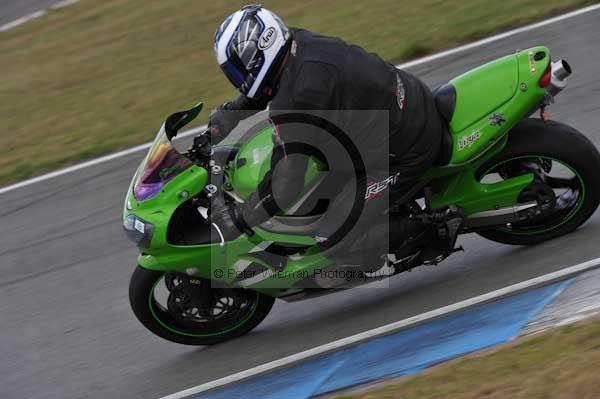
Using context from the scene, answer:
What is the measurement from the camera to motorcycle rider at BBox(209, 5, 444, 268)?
4.87 metres

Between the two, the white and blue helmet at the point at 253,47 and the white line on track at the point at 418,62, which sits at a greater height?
the white and blue helmet at the point at 253,47

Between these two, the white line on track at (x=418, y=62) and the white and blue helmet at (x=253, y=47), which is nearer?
the white and blue helmet at (x=253, y=47)

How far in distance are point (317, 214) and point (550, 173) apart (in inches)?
57.1

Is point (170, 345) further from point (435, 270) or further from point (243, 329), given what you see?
point (435, 270)

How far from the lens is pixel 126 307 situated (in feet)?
21.2

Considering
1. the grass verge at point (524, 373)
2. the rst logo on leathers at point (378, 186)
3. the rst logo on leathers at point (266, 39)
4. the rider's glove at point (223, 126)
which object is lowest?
the grass verge at point (524, 373)

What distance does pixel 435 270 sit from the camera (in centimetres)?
605

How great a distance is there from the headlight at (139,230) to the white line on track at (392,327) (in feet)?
2.98

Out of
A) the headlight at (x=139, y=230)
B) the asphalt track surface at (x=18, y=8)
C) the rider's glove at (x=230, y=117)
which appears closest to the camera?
the headlight at (x=139, y=230)

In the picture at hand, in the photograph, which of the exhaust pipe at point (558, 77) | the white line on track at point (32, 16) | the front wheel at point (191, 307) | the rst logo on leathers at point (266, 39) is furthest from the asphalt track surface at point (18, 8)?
the exhaust pipe at point (558, 77)

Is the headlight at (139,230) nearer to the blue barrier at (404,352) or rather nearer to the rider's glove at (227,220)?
the rider's glove at (227,220)

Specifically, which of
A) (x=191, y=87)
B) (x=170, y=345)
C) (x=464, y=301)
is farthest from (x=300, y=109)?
(x=191, y=87)

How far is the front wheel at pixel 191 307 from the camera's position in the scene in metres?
5.58

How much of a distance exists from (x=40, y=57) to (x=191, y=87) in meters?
3.37
